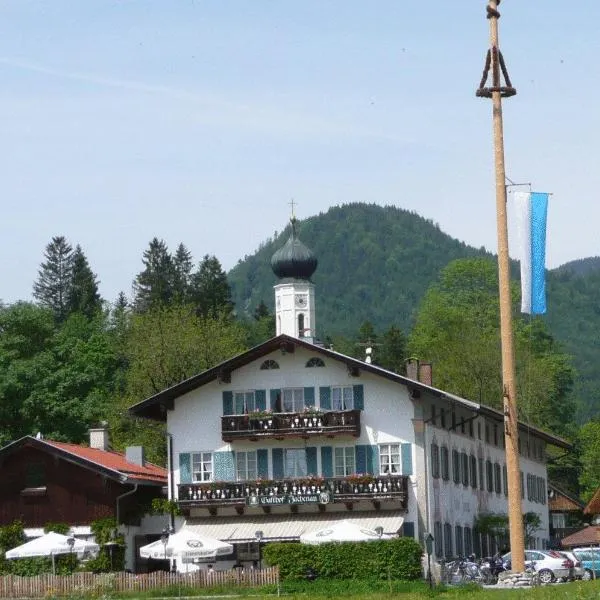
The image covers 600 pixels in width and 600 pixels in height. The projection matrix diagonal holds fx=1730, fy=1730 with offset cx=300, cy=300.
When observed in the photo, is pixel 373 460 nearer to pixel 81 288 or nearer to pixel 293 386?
pixel 293 386

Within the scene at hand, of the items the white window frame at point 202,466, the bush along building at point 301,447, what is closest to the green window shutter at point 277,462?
the bush along building at point 301,447

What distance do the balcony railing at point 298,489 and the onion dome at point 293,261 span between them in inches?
1120

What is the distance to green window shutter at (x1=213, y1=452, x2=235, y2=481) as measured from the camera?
6462cm

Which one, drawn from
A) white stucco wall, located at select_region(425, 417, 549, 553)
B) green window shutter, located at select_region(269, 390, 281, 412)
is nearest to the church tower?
white stucco wall, located at select_region(425, 417, 549, 553)

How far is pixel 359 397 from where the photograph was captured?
63.8 metres

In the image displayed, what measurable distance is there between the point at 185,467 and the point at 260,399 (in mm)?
3826

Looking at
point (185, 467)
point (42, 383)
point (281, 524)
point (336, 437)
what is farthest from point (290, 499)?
point (42, 383)

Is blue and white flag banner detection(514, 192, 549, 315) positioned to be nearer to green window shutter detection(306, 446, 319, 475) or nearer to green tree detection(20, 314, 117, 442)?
green window shutter detection(306, 446, 319, 475)

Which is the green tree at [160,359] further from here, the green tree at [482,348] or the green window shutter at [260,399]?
the green window shutter at [260,399]

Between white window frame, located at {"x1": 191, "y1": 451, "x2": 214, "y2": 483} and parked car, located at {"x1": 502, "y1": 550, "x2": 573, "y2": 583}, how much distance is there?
13054 millimetres

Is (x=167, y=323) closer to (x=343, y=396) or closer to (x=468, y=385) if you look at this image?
(x=468, y=385)

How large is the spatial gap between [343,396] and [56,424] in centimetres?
3138

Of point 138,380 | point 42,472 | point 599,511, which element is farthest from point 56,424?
A: point 599,511

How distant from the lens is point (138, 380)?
93062mm
